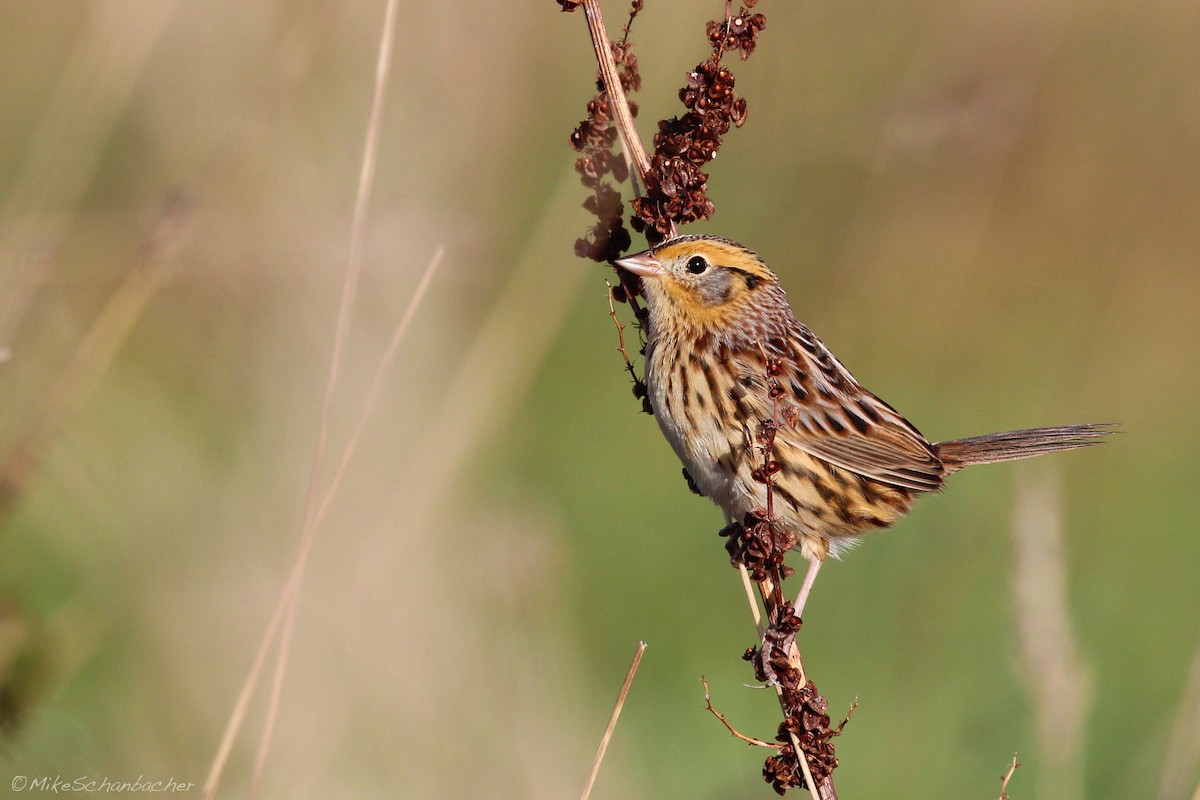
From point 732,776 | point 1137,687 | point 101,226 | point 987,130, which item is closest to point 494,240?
point 101,226

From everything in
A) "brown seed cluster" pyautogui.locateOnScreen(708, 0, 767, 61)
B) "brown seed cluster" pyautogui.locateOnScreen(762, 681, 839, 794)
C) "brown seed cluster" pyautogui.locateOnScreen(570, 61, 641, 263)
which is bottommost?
"brown seed cluster" pyautogui.locateOnScreen(762, 681, 839, 794)

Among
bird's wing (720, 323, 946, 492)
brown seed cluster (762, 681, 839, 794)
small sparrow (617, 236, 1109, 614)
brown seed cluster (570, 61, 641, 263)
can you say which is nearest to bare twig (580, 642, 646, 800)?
brown seed cluster (762, 681, 839, 794)

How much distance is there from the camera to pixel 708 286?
3682 mm

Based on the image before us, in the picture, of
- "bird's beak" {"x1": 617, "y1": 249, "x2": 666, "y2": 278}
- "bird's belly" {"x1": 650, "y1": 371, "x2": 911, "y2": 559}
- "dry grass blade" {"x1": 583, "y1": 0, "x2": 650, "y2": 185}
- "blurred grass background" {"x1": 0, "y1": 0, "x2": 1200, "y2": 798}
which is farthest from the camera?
"blurred grass background" {"x1": 0, "y1": 0, "x2": 1200, "y2": 798}

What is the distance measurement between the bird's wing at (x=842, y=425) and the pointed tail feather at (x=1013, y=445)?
231 millimetres

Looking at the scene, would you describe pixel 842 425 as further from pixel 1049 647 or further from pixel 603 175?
pixel 603 175

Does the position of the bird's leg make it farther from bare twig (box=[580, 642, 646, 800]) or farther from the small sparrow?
bare twig (box=[580, 642, 646, 800])

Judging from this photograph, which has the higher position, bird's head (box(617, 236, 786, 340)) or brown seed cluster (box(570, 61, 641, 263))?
bird's head (box(617, 236, 786, 340))

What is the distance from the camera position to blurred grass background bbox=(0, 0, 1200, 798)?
12.8ft

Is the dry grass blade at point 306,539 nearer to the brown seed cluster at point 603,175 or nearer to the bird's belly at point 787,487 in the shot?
the brown seed cluster at point 603,175

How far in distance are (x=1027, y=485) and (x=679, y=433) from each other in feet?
4.69

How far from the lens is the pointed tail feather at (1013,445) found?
422 cm

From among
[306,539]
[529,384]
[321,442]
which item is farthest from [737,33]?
[529,384]

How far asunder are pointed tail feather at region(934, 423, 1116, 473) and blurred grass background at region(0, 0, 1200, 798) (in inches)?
26.5
